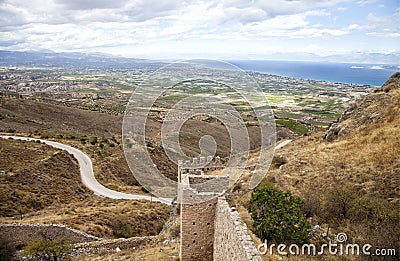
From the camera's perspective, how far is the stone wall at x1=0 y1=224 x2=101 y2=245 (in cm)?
1822

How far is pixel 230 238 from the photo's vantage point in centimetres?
840

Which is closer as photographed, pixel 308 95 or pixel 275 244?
pixel 275 244

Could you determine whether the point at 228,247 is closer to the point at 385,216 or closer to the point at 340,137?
the point at 385,216

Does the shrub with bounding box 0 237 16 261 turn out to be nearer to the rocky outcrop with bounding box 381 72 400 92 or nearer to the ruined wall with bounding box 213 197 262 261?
the ruined wall with bounding box 213 197 262 261

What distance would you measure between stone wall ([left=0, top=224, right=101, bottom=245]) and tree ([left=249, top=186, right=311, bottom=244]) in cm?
1203

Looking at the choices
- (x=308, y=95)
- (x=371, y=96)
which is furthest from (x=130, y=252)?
(x=308, y=95)

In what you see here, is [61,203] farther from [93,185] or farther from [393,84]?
[393,84]

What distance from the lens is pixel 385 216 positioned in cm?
1110

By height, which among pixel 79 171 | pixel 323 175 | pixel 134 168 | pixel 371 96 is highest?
pixel 371 96

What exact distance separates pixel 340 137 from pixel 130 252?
17.9 metres

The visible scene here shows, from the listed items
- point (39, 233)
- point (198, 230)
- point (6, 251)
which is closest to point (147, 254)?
point (198, 230)

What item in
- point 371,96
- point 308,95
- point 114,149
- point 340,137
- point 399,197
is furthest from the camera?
point 308,95

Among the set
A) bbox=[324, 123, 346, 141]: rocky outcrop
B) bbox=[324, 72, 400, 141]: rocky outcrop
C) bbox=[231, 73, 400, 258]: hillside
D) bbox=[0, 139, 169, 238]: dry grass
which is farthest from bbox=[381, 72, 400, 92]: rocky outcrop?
bbox=[0, 139, 169, 238]: dry grass

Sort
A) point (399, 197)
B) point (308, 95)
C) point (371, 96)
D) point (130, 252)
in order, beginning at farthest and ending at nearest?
point (308, 95)
point (371, 96)
point (130, 252)
point (399, 197)
